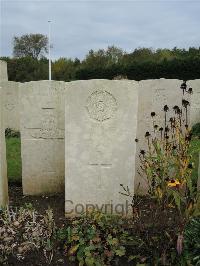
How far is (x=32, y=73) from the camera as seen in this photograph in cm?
3494

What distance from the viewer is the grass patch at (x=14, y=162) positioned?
6.81 meters

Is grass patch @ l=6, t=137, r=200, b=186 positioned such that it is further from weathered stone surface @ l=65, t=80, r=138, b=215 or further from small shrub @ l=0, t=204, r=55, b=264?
small shrub @ l=0, t=204, r=55, b=264

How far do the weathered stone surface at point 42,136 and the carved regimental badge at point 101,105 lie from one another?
117 centimetres

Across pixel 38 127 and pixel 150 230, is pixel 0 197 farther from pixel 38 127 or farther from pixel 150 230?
pixel 150 230

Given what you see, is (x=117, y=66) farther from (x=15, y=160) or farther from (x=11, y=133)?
(x=15, y=160)

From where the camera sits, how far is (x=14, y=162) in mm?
7895

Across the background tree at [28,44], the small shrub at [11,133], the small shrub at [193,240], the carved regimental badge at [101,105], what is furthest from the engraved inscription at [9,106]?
the background tree at [28,44]

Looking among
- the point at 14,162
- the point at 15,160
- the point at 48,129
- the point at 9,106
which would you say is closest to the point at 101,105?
the point at 48,129

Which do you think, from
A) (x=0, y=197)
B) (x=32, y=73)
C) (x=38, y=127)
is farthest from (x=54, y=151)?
(x=32, y=73)

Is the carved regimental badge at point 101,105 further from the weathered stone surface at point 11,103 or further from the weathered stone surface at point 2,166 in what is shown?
the weathered stone surface at point 11,103

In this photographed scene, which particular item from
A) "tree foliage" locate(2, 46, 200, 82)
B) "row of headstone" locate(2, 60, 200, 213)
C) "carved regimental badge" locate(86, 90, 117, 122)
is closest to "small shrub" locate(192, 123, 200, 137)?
"row of headstone" locate(2, 60, 200, 213)

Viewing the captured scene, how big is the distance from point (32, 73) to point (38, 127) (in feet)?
98.5

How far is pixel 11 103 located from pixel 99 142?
25.7ft

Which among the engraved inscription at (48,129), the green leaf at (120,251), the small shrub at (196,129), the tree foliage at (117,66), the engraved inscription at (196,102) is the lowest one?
the green leaf at (120,251)
